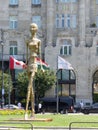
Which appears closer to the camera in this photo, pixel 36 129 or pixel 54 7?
pixel 36 129

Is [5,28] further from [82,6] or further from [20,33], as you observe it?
[82,6]

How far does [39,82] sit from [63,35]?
36.6 ft

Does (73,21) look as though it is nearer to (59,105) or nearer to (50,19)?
(50,19)

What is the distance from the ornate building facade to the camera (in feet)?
316

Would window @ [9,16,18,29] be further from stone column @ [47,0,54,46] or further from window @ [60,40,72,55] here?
window @ [60,40,72,55]

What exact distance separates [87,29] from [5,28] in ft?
44.7

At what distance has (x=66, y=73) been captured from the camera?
97.5m

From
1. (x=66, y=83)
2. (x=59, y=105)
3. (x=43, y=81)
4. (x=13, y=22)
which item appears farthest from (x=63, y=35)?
(x=59, y=105)

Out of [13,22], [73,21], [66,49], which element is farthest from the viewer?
[13,22]

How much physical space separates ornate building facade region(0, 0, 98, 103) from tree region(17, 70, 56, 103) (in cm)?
353

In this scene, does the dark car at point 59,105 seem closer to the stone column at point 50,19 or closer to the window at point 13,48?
the stone column at point 50,19

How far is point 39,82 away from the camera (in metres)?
92.0

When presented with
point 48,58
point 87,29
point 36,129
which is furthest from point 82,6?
point 36,129

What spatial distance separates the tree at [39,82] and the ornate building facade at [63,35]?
139 inches
